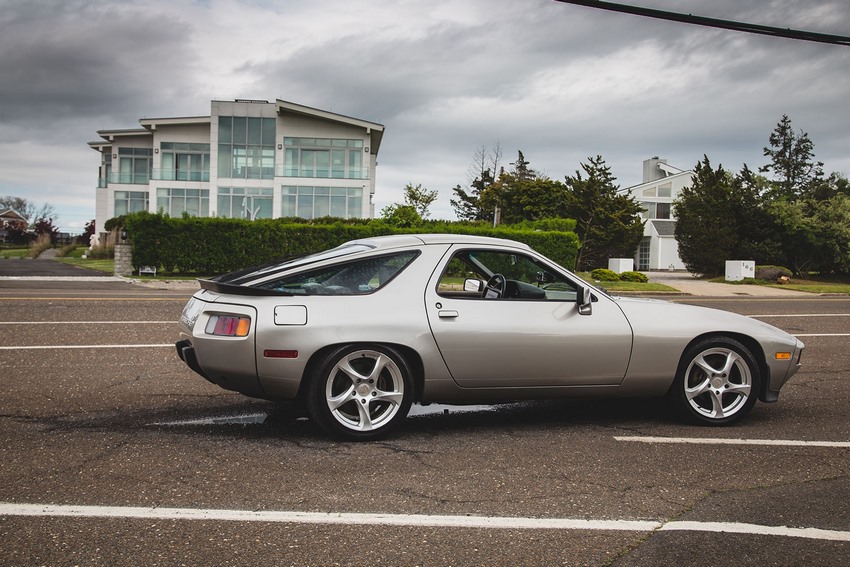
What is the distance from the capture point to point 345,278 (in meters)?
5.36

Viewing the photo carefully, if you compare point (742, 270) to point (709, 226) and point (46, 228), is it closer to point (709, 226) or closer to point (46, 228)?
point (709, 226)

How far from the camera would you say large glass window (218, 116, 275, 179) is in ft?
152

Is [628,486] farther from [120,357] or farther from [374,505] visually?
[120,357]

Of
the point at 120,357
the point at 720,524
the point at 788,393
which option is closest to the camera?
the point at 720,524

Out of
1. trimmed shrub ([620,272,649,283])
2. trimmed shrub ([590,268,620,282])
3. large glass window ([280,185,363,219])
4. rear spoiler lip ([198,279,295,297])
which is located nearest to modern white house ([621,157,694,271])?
large glass window ([280,185,363,219])

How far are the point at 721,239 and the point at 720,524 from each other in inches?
1458

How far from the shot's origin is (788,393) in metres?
7.25

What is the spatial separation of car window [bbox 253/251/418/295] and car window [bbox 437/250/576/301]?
40 cm

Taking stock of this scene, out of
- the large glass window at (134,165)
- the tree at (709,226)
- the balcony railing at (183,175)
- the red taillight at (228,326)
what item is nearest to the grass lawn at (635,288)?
the tree at (709,226)

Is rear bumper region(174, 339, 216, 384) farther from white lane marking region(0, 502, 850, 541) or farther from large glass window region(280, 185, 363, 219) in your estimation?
large glass window region(280, 185, 363, 219)

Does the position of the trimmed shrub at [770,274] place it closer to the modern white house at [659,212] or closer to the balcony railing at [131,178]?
the modern white house at [659,212]

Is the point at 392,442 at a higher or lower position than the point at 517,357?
lower

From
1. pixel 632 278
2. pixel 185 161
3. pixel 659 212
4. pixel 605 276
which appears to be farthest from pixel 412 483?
pixel 659 212

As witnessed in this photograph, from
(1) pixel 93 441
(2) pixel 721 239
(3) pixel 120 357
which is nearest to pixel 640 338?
(1) pixel 93 441
